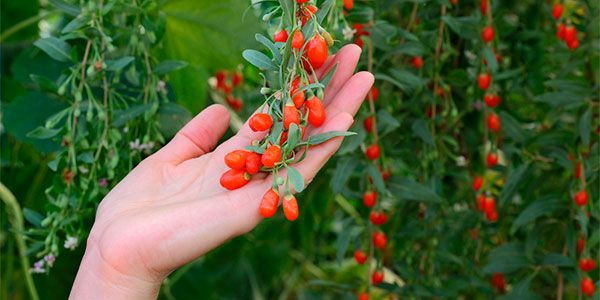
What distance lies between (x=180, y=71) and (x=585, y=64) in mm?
628

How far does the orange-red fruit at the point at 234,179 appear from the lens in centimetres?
84

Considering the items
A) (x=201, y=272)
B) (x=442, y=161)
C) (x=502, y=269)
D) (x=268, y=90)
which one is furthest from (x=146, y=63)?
(x=201, y=272)

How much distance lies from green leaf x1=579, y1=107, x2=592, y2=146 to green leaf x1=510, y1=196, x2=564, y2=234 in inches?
4.0

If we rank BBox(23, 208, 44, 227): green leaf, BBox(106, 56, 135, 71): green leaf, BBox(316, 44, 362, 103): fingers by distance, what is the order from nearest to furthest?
BBox(316, 44, 362, 103): fingers < BBox(106, 56, 135, 71): green leaf < BBox(23, 208, 44, 227): green leaf

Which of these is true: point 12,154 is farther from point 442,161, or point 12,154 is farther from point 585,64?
point 585,64

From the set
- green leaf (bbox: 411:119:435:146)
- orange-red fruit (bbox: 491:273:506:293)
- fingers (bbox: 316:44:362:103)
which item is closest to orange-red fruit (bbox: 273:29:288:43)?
Answer: fingers (bbox: 316:44:362:103)

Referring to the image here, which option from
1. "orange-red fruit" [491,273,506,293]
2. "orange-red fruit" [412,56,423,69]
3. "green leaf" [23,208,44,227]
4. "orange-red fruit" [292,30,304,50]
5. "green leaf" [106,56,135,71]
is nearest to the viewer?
"orange-red fruit" [292,30,304,50]

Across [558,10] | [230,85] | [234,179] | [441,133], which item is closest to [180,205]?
[234,179]

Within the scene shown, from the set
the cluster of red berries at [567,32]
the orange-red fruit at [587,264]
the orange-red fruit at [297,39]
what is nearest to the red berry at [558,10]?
the cluster of red berries at [567,32]

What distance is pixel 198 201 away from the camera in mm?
885

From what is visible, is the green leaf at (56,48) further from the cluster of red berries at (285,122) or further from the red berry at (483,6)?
the red berry at (483,6)

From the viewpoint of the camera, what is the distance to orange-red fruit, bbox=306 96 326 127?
0.81 metres

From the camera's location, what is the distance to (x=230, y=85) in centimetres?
165

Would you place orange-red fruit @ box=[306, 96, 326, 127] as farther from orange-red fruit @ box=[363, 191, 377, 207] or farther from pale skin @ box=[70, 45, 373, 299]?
orange-red fruit @ box=[363, 191, 377, 207]
